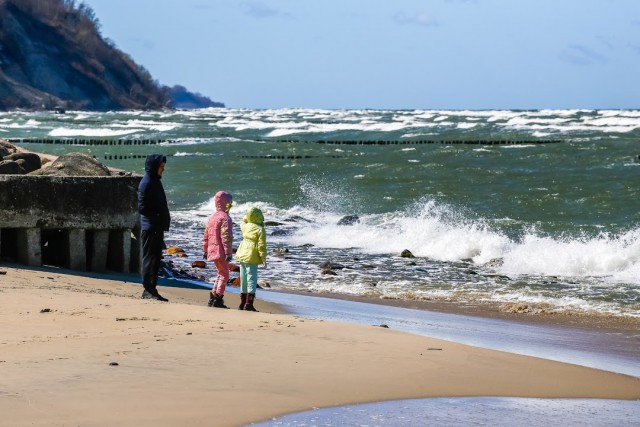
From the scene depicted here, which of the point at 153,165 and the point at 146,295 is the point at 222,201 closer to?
the point at 153,165

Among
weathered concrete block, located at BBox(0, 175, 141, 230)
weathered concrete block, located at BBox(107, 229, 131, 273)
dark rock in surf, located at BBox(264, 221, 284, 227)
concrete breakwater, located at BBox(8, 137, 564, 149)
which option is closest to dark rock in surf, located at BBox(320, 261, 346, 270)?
weathered concrete block, located at BBox(107, 229, 131, 273)

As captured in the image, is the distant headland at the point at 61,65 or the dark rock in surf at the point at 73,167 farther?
the distant headland at the point at 61,65

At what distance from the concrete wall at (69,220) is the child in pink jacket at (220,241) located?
2183 mm

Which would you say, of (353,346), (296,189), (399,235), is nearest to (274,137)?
(296,189)

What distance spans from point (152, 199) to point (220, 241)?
0.79 metres

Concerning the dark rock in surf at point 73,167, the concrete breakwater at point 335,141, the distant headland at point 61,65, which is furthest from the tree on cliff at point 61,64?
the dark rock in surf at point 73,167

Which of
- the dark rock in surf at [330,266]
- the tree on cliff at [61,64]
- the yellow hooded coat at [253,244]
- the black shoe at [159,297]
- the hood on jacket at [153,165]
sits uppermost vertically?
the tree on cliff at [61,64]

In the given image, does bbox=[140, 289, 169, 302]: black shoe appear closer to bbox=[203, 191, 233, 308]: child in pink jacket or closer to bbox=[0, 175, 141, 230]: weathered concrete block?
bbox=[203, 191, 233, 308]: child in pink jacket

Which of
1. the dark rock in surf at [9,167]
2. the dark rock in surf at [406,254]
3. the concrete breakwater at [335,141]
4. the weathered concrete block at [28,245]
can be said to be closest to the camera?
the weathered concrete block at [28,245]

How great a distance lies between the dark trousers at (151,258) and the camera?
35.2ft

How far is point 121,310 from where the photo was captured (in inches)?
362

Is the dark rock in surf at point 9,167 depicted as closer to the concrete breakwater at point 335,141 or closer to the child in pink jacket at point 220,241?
the child in pink jacket at point 220,241

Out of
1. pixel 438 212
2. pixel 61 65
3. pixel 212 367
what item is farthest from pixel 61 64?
pixel 212 367

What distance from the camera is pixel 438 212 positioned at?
26.1 meters
